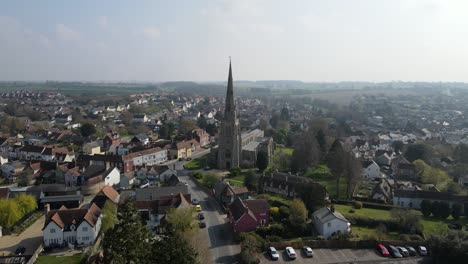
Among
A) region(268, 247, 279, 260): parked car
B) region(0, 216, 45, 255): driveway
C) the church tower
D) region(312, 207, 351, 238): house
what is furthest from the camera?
the church tower

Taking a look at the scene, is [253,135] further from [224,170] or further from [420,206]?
[420,206]

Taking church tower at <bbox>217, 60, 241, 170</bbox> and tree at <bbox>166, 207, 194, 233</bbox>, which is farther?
church tower at <bbox>217, 60, 241, 170</bbox>

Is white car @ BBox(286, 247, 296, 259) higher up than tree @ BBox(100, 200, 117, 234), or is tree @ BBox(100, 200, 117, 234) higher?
tree @ BBox(100, 200, 117, 234)

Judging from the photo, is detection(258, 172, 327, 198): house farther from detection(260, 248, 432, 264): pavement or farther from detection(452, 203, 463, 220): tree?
detection(452, 203, 463, 220): tree

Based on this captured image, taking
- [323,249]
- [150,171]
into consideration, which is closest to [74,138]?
[150,171]

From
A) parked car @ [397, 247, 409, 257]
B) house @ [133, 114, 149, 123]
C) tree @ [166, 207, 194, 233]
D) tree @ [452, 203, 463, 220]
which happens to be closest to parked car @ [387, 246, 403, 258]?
parked car @ [397, 247, 409, 257]

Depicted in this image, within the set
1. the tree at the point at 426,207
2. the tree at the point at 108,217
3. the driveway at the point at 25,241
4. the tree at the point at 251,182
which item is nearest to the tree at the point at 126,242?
the tree at the point at 108,217

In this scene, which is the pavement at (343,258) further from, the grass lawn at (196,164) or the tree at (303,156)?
the grass lawn at (196,164)
